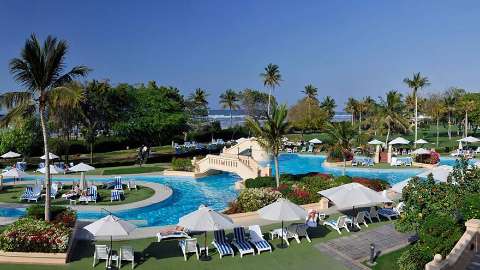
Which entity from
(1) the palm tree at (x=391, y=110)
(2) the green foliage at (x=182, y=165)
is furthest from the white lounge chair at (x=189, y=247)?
(1) the palm tree at (x=391, y=110)

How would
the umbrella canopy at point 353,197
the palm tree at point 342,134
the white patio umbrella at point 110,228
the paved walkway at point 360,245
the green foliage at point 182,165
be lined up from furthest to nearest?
1. the green foliage at point 182,165
2. the palm tree at point 342,134
3. the umbrella canopy at point 353,197
4. the paved walkway at point 360,245
5. the white patio umbrella at point 110,228

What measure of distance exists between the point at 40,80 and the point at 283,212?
993cm

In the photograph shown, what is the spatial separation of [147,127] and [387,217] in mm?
26276

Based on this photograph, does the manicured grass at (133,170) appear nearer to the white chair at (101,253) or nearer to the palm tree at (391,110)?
the white chair at (101,253)

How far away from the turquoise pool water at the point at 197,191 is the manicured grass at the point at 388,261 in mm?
11132

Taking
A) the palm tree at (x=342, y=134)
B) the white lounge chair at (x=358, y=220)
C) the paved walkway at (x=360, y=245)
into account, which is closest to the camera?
the paved walkway at (x=360, y=245)

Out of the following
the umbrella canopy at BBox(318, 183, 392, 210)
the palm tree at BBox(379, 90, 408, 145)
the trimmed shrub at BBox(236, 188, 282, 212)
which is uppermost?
the palm tree at BBox(379, 90, 408, 145)

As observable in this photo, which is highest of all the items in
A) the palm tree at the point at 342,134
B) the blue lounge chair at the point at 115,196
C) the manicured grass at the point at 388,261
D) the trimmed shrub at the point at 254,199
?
the palm tree at the point at 342,134

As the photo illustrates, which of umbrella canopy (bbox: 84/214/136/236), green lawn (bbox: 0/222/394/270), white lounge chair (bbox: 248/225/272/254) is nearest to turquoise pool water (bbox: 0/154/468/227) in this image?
green lawn (bbox: 0/222/394/270)

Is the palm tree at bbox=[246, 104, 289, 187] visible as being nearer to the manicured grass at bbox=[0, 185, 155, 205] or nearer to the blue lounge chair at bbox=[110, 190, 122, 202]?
the manicured grass at bbox=[0, 185, 155, 205]

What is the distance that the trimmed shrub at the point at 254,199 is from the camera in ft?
67.8

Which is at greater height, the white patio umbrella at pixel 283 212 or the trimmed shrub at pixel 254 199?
the white patio umbrella at pixel 283 212

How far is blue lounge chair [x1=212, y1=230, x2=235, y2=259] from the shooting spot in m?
14.7

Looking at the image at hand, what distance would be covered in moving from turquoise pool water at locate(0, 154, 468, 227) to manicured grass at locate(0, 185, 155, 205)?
1.58 metres
